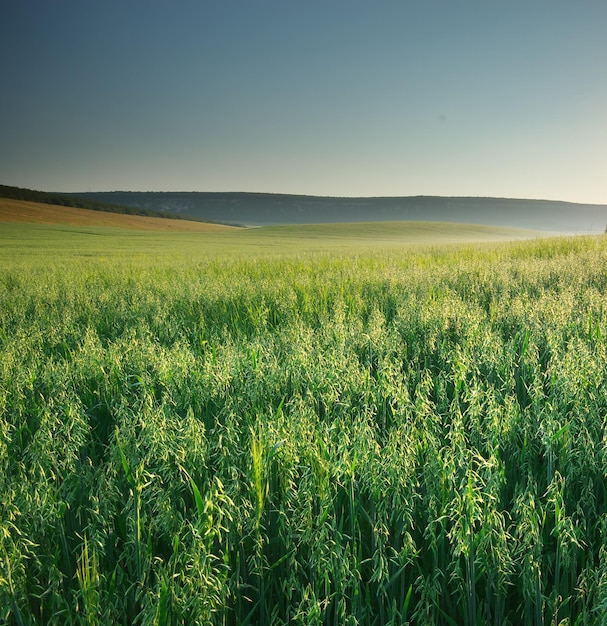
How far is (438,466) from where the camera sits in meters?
1.44

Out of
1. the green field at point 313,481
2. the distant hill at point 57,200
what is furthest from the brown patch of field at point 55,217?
the green field at point 313,481

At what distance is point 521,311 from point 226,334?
9.64 feet

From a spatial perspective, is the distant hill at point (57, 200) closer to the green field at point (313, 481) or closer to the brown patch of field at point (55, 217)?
the brown patch of field at point (55, 217)

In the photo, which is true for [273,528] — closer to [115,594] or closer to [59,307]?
[115,594]

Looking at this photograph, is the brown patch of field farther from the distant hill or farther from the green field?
the green field

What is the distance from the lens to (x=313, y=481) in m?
1.44

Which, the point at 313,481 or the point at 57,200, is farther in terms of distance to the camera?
the point at 57,200

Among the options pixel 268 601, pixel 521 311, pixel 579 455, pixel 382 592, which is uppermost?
pixel 521 311

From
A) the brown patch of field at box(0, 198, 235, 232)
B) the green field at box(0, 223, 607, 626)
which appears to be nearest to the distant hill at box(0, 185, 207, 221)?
the brown patch of field at box(0, 198, 235, 232)

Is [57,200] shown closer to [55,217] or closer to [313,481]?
[55,217]

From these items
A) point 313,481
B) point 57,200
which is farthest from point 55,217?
point 313,481

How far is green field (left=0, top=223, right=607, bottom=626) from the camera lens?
1162 millimetres

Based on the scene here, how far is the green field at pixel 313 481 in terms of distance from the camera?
1162 mm

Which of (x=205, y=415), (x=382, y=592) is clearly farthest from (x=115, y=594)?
(x=205, y=415)
